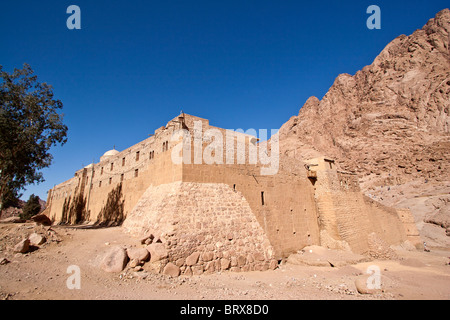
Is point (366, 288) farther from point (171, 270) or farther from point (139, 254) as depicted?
point (139, 254)

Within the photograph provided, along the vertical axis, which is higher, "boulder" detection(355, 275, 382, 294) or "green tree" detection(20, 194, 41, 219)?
"green tree" detection(20, 194, 41, 219)

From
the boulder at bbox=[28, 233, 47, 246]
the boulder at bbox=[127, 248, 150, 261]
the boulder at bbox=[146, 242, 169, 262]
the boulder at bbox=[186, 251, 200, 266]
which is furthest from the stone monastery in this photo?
the boulder at bbox=[28, 233, 47, 246]

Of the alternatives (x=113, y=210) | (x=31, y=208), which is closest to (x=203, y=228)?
(x=113, y=210)

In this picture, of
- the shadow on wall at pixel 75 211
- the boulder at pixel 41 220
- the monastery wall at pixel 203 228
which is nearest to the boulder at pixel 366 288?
the monastery wall at pixel 203 228

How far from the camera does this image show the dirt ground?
650 cm

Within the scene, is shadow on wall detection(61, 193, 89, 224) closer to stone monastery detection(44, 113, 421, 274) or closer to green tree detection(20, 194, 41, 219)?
stone monastery detection(44, 113, 421, 274)

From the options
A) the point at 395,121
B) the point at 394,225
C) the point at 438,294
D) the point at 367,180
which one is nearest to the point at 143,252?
the point at 438,294

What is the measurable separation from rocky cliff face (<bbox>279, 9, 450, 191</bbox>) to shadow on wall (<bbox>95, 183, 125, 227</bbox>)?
49621 millimetres

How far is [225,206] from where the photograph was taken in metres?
11.1

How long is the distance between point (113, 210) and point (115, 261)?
1147 cm
